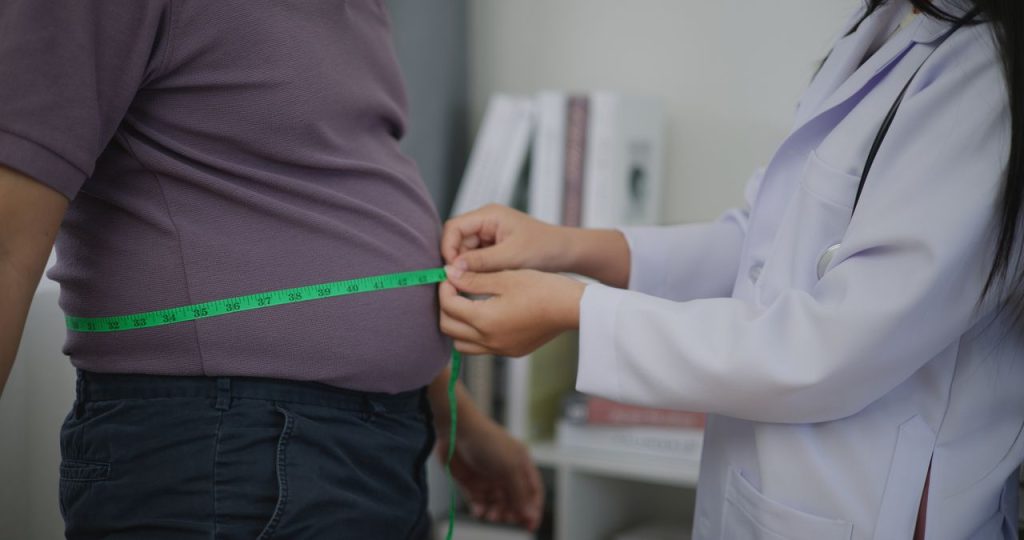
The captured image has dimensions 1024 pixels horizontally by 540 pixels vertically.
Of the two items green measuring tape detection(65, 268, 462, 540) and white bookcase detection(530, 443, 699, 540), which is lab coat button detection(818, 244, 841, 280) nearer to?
green measuring tape detection(65, 268, 462, 540)

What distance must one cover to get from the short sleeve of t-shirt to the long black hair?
776 millimetres

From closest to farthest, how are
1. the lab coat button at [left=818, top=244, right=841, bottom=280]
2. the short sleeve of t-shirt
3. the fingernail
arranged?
the short sleeve of t-shirt → the lab coat button at [left=818, top=244, right=841, bottom=280] → the fingernail

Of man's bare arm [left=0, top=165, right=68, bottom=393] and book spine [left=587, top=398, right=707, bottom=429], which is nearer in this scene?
man's bare arm [left=0, top=165, right=68, bottom=393]

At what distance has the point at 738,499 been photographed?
983 millimetres

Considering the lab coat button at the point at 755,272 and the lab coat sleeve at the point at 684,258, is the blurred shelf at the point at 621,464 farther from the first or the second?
the lab coat button at the point at 755,272

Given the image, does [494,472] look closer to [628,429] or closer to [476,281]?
[476,281]

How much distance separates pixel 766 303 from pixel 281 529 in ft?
1.81

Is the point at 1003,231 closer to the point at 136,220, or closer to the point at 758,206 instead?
the point at 758,206

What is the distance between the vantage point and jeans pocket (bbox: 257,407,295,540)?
78 cm

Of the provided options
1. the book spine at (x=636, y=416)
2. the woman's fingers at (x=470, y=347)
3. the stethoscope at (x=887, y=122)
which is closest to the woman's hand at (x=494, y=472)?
the woman's fingers at (x=470, y=347)

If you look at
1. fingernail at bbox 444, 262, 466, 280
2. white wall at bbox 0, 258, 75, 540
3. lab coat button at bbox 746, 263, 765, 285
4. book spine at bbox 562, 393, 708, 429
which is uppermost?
lab coat button at bbox 746, 263, 765, 285

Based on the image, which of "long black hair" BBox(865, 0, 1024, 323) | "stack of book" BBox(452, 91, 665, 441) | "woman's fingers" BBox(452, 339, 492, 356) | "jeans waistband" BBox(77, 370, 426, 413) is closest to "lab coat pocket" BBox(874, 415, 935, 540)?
"long black hair" BBox(865, 0, 1024, 323)

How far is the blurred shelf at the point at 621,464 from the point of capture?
5.83ft

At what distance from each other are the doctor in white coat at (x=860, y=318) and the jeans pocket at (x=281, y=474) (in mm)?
245
